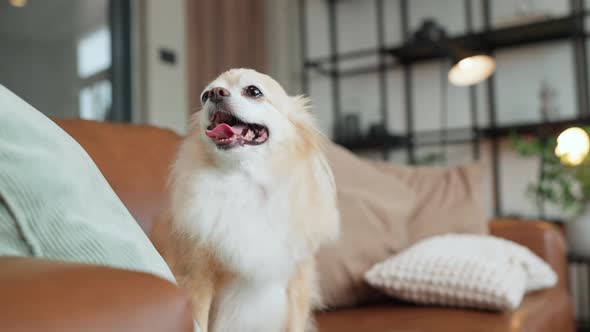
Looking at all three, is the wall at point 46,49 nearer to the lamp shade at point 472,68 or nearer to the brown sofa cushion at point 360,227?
the brown sofa cushion at point 360,227

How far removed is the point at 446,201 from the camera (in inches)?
70.0

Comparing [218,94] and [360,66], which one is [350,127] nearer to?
[360,66]

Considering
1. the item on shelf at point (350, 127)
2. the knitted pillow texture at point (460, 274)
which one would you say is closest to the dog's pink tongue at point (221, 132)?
the knitted pillow texture at point (460, 274)

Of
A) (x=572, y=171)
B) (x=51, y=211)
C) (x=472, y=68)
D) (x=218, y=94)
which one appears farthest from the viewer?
(x=572, y=171)

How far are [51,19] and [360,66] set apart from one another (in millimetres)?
2211

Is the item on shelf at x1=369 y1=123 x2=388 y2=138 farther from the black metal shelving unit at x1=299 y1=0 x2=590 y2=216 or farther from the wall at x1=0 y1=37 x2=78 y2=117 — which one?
the wall at x1=0 y1=37 x2=78 y2=117

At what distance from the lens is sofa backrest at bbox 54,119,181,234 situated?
3.93 feet

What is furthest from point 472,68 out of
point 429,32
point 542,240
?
point 429,32

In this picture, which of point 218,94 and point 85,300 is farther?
point 218,94

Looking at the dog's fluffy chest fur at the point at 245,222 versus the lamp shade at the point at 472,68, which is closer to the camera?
the dog's fluffy chest fur at the point at 245,222

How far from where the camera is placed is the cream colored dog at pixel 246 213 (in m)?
0.94

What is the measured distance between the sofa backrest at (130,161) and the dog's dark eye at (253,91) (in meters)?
0.30

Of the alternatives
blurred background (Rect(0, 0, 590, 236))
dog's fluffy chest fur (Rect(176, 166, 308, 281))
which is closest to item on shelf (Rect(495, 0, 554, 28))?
blurred background (Rect(0, 0, 590, 236))

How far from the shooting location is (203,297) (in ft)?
2.98
